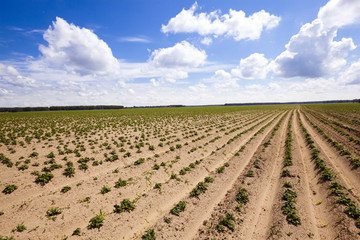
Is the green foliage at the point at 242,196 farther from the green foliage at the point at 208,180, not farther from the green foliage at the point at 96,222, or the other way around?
the green foliage at the point at 96,222

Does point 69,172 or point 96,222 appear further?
point 69,172

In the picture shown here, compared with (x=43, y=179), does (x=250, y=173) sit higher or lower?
lower

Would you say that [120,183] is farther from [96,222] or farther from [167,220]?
[167,220]

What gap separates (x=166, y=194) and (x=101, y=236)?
3293mm

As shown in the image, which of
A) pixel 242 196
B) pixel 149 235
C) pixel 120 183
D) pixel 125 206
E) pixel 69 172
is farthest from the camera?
pixel 69 172

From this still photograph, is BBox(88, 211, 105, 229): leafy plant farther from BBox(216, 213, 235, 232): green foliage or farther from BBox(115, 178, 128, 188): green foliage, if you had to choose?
BBox(216, 213, 235, 232): green foliage

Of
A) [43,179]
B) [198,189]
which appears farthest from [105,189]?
[198,189]

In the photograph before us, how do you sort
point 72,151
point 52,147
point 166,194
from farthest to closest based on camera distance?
point 52,147 → point 72,151 → point 166,194

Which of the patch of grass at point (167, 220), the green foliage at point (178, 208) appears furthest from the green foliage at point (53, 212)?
the green foliage at point (178, 208)

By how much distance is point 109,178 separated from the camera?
31.9 ft

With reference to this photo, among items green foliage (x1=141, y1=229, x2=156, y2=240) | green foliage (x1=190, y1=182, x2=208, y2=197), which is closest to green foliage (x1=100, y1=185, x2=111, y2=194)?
green foliage (x1=141, y1=229, x2=156, y2=240)

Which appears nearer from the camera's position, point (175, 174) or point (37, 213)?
point (37, 213)

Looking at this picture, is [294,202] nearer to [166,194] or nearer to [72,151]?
[166,194]

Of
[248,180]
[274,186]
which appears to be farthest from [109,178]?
[274,186]
